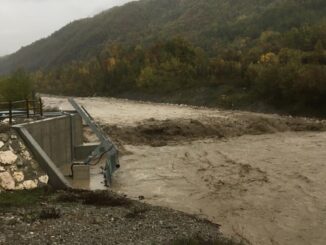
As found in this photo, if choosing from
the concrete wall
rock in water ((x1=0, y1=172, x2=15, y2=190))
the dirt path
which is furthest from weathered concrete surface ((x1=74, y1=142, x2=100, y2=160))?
rock in water ((x1=0, y1=172, x2=15, y2=190))

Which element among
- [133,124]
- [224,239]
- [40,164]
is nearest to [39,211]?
[40,164]

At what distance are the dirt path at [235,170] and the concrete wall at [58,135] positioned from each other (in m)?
3.17

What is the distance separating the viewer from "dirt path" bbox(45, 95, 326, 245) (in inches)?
826

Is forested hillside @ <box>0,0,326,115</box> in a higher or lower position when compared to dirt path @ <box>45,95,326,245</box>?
higher

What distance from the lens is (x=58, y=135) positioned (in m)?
29.6

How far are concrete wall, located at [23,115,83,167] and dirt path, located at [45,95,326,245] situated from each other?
3.17 metres

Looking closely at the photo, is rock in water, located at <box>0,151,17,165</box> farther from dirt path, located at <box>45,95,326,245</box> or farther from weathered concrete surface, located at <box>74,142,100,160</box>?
weathered concrete surface, located at <box>74,142,100,160</box>

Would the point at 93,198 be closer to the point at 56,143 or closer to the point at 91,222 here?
the point at 91,222

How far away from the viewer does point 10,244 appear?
51.1ft

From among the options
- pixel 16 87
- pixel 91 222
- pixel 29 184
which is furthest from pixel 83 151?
pixel 16 87

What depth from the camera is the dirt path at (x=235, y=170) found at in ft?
68.9

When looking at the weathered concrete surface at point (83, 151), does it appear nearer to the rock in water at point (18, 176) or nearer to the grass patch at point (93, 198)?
the grass patch at point (93, 198)

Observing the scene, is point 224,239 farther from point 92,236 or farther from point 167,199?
point 167,199

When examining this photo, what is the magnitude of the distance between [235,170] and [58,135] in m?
9.90
